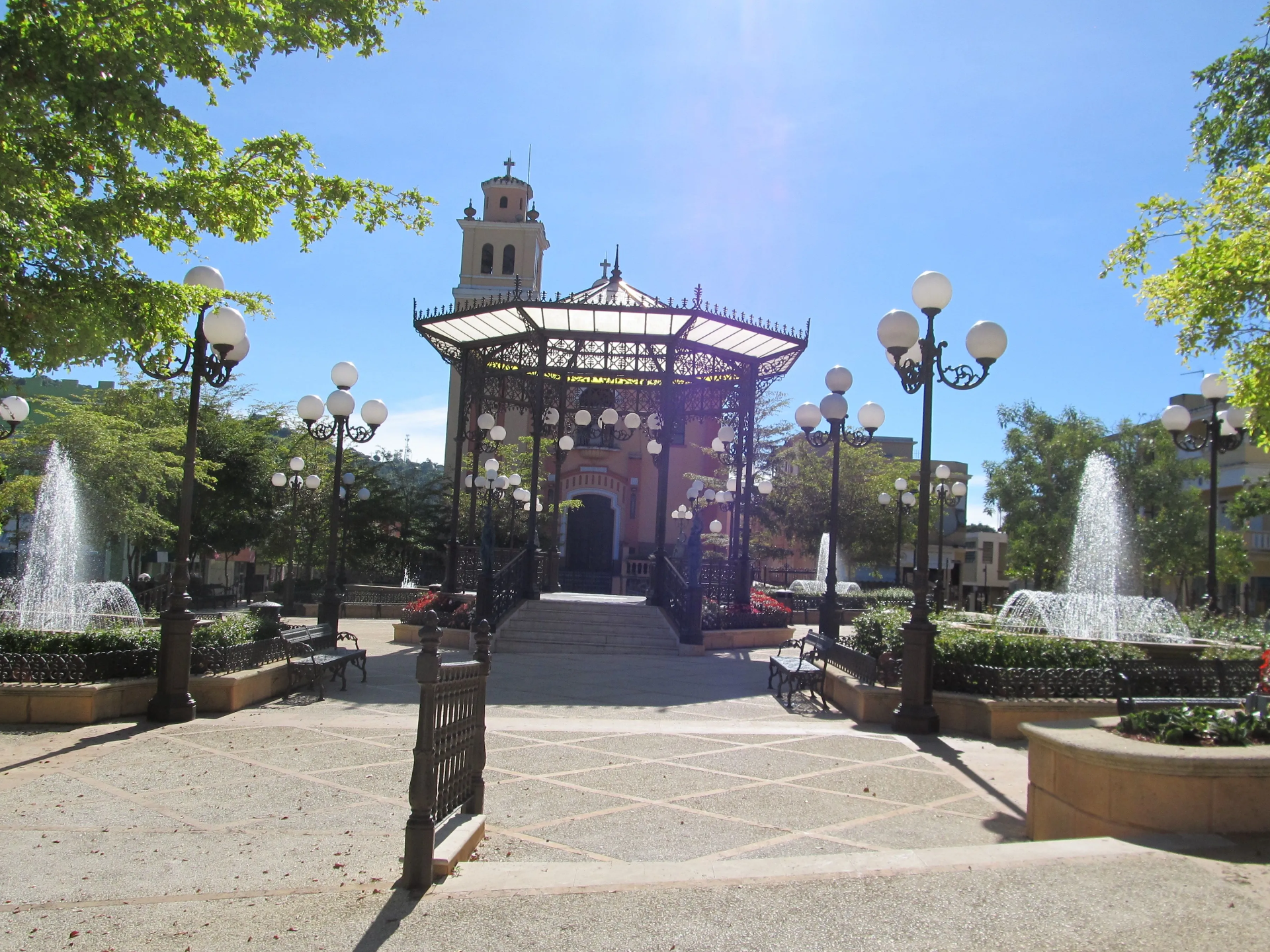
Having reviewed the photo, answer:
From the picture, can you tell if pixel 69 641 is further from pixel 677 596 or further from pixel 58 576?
pixel 58 576

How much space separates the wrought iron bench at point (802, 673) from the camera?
10.5 meters

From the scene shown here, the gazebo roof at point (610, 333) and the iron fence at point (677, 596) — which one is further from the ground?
the gazebo roof at point (610, 333)

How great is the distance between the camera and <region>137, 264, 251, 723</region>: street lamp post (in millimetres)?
8281

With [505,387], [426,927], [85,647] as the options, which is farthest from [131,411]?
[426,927]

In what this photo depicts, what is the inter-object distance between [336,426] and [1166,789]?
1172cm

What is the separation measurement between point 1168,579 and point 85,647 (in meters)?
37.5

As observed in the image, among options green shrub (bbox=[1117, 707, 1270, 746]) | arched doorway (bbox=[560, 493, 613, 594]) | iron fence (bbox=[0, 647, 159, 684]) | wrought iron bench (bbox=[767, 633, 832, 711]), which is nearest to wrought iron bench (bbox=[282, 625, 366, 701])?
iron fence (bbox=[0, 647, 159, 684])

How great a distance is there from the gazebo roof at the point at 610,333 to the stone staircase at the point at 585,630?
16.6ft

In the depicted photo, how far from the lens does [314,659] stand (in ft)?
33.2

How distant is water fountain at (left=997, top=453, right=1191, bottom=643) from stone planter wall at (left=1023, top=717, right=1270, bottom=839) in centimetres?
833

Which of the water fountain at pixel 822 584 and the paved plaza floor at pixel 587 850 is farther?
the water fountain at pixel 822 584

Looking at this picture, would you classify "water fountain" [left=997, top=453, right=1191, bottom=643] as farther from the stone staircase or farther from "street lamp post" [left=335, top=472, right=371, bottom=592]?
"street lamp post" [left=335, top=472, right=371, bottom=592]

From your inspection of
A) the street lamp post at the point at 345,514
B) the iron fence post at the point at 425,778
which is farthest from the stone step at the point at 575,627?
the iron fence post at the point at 425,778

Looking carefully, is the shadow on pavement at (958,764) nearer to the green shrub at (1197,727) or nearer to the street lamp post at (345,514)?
the green shrub at (1197,727)
